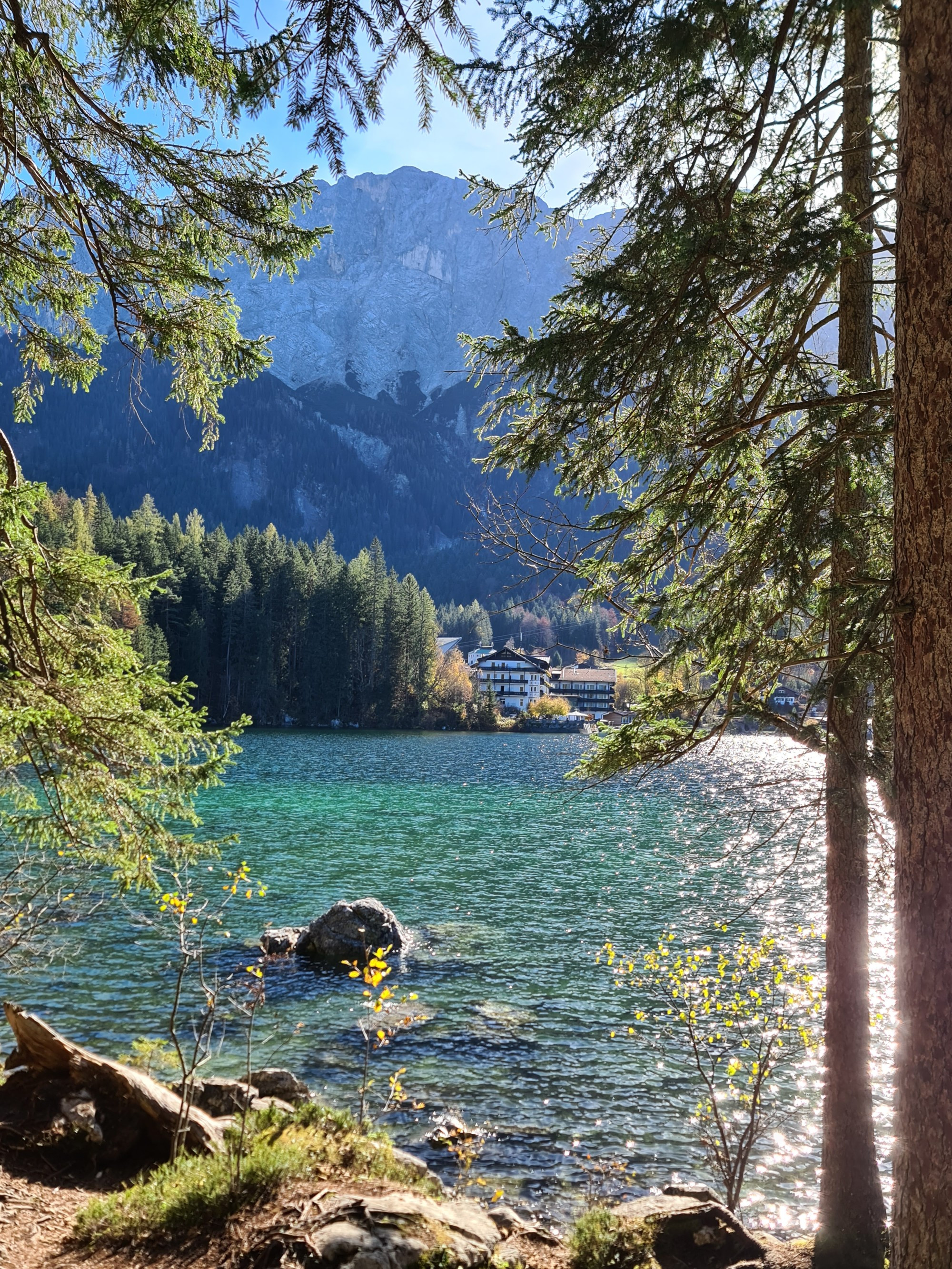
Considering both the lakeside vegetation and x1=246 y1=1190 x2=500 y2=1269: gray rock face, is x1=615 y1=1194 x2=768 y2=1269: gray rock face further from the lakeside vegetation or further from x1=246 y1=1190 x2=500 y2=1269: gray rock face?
x1=246 y1=1190 x2=500 y2=1269: gray rock face

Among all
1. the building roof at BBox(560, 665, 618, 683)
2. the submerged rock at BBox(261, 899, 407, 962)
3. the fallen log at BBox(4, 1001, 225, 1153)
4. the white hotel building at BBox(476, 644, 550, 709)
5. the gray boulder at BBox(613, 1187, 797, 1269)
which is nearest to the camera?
the gray boulder at BBox(613, 1187, 797, 1269)

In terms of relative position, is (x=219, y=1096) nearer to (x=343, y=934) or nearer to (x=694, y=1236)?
(x=694, y=1236)

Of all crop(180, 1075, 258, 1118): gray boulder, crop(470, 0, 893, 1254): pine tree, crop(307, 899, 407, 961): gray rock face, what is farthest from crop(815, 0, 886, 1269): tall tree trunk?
crop(307, 899, 407, 961): gray rock face

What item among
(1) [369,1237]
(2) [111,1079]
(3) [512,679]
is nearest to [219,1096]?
(2) [111,1079]

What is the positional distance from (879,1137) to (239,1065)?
7958 mm

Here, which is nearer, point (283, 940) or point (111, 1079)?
point (111, 1079)

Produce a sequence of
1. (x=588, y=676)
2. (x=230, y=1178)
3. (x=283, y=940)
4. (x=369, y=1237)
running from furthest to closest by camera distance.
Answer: (x=588, y=676), (x=283, y=940), (x=230, y=1178), (x=369, y=1237)

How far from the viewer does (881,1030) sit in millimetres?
13266

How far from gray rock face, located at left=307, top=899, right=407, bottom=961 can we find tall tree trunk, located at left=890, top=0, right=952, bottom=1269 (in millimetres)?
13676

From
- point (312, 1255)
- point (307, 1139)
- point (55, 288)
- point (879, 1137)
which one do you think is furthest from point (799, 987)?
point (55, 288)

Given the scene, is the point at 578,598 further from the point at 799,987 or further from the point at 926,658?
the point at 799,987

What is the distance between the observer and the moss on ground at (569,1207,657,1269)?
5.41 meters

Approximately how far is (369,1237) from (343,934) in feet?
40.4

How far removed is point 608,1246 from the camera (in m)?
5.55
